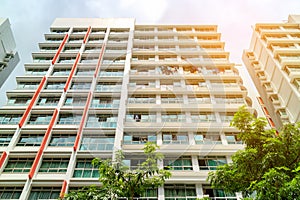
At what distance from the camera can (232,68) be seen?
75.7 ft

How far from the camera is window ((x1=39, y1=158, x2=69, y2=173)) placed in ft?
50.8

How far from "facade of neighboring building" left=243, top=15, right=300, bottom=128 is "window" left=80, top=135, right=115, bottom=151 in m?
12.9

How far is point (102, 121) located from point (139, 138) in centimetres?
304

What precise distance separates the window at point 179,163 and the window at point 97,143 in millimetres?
3665

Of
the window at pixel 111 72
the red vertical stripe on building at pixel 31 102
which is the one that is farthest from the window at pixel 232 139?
the red vertical stripe on building at pixel 31 102

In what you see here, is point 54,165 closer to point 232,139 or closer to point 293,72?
point 232,139

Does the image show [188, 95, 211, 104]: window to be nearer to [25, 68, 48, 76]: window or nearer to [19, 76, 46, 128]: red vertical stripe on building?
[19, 76, 46, 128]: red vertical stripe on building

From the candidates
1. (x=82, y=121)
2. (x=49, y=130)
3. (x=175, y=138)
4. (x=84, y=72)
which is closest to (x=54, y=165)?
(x=49, y=130)

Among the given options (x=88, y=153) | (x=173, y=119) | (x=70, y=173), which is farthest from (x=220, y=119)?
Result: (x=70, y=173)

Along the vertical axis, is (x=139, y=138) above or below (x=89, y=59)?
below

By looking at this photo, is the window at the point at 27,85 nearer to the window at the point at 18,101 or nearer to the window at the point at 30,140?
the window at the point at 18,101

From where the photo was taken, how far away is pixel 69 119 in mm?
18438

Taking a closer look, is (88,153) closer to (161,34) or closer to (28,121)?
(28,121)

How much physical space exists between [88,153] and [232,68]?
14.6m
